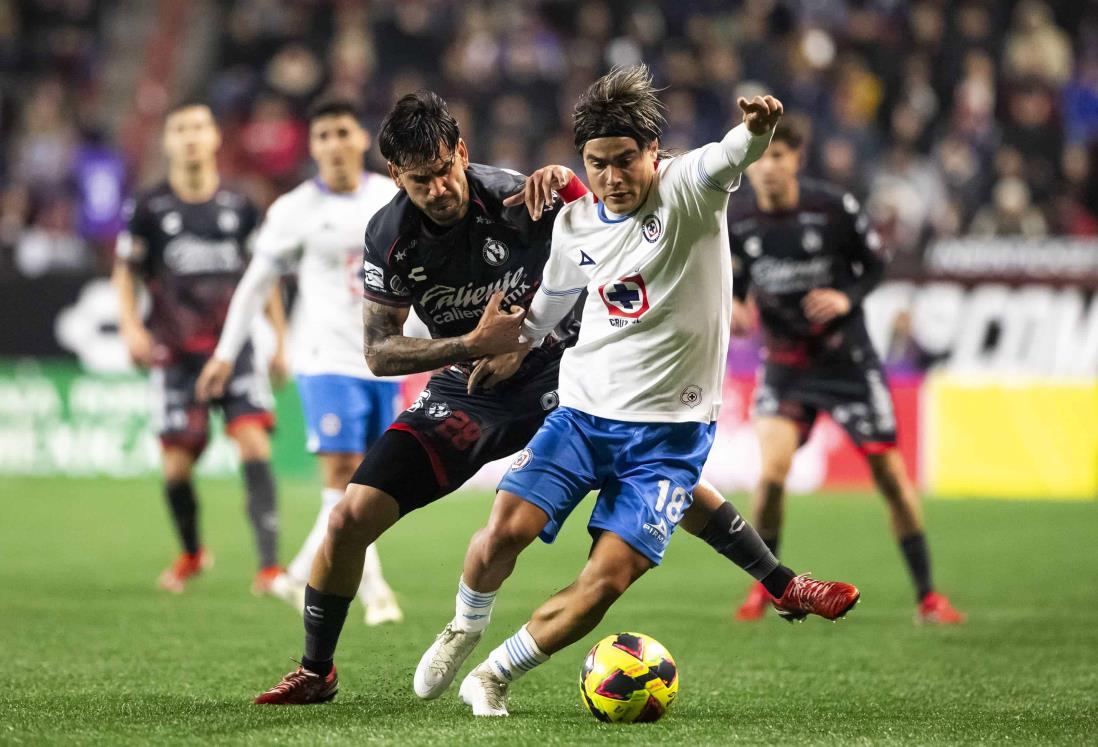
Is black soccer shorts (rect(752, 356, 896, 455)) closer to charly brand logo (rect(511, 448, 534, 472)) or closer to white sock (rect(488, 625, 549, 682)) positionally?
charly brand logo (rect(511, 448, 534, 472))

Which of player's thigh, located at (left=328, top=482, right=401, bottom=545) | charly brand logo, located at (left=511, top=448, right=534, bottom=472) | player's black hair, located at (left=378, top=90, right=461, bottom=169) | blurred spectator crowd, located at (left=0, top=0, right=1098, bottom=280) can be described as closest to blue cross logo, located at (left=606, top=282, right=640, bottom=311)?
charly brand logo, located at (left=511, top=448, right=534, bottom=472)

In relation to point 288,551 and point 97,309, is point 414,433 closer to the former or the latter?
point 288,551

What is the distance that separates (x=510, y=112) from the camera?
18109 mm

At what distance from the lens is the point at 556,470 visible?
5426 mm

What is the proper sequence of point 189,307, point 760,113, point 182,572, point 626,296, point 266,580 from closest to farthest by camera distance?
point 760,113, point 626,296, point 266,580, point 182,572, point 189,307

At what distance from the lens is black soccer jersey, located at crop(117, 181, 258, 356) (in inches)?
376

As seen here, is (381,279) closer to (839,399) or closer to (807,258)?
(807,258)

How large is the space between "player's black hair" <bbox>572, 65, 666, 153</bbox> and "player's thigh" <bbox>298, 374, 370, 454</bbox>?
9.27 feet

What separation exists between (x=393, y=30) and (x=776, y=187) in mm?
11933

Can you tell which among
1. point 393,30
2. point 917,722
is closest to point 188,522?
point 917,722

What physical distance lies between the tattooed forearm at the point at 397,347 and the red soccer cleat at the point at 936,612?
11.5ft

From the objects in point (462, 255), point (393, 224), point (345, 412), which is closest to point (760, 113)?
point (462, 255)

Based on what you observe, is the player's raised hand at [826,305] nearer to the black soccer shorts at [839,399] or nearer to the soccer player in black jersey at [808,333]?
the soccer player in black jersey at [808,333]

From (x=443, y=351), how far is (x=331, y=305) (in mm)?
2648
